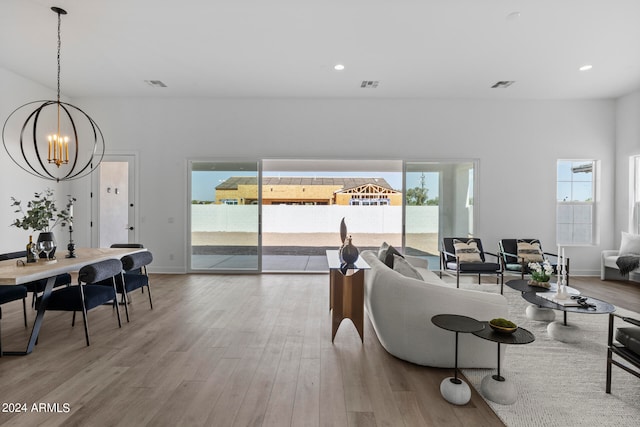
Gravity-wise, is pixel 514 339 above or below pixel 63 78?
below

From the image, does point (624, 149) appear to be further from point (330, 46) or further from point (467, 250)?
point (330, 46)

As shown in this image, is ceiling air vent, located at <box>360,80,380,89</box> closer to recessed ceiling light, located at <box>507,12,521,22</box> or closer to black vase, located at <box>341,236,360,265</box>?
recessed ceiling light, located at <box>507,12,521,22</box>

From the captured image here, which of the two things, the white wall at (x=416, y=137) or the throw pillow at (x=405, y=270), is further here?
the white wall at (x=416, y=137)

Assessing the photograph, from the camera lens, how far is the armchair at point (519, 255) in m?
5.27

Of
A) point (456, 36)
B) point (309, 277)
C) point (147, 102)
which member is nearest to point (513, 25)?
point (456, 36)

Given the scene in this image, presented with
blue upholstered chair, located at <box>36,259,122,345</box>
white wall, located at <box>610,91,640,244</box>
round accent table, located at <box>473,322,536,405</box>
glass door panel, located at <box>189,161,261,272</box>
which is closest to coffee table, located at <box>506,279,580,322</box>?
round accent table, located at <box>473,322,536,405</box>

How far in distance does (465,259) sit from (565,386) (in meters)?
3.03

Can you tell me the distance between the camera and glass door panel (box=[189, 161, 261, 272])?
6.48m

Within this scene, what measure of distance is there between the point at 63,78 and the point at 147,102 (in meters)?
1.27

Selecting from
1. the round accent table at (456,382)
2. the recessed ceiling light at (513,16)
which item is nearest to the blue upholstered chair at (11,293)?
the round accent table at (456,382)

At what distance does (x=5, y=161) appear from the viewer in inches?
205

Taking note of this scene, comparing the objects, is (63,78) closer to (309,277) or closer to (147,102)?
(147,102)

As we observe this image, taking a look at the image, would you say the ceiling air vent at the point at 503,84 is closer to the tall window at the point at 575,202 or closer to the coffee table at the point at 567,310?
the tall window at the point at 575,202

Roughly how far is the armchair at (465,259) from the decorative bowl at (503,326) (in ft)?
9.56
